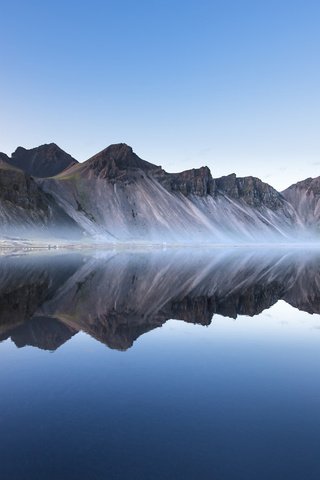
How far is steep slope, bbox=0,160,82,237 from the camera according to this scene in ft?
415

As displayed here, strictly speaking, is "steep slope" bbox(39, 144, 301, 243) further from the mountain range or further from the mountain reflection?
the mountain reflection

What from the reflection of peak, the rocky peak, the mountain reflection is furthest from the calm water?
the rocky peak

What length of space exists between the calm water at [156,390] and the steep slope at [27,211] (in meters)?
105

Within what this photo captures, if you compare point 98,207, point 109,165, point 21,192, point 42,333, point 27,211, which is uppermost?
point 109,165

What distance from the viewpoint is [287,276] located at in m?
49.1

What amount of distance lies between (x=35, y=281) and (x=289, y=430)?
3080 centimetres

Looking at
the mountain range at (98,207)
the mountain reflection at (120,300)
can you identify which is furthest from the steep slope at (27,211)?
the mountain reflection at (120,300)

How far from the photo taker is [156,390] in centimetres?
1255

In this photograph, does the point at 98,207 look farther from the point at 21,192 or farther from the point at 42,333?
the point at 42,333

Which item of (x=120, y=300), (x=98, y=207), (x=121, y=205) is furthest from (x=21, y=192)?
(x=120, y=300)

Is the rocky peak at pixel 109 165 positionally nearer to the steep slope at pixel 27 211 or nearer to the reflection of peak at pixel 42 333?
the steep slope at pixel 27 211

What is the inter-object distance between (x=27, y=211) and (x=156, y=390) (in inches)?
5197

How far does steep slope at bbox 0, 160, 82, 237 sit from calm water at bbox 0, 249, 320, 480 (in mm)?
104529

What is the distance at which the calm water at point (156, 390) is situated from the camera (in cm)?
838
